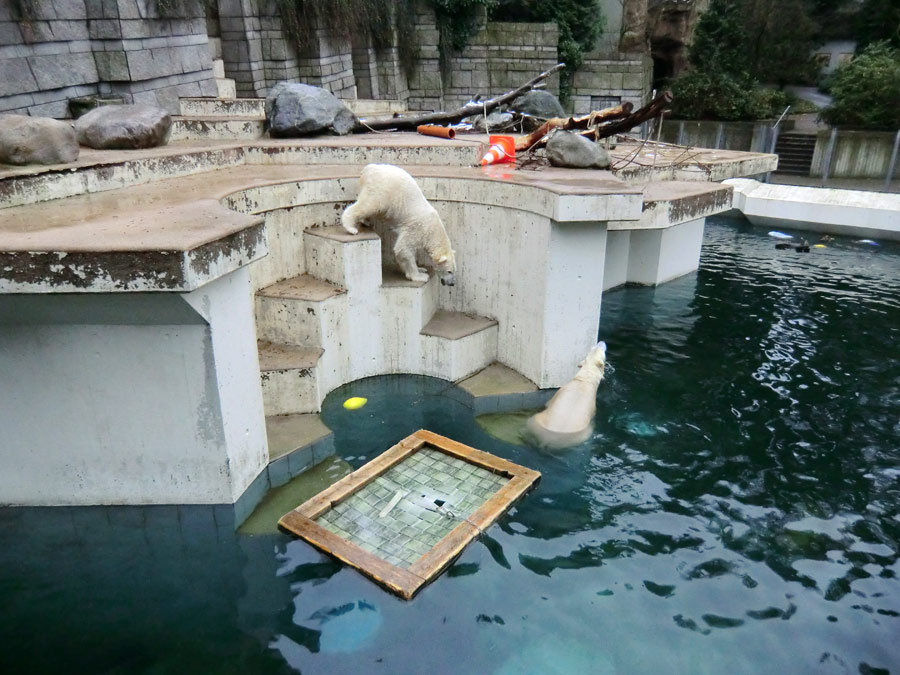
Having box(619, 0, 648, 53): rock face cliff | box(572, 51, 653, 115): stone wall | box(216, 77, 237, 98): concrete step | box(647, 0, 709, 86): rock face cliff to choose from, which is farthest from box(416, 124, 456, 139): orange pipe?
box(647, 0, 709, 86): rock face cliff

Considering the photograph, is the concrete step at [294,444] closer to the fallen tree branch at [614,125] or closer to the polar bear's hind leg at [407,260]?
the polar bear's hind leg at [407,260]

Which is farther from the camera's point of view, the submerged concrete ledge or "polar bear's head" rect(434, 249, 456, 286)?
the submerged concrete ledge

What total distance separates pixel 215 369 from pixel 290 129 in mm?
5765

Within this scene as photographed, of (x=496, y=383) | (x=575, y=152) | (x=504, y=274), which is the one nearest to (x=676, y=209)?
(x=575, y=152)

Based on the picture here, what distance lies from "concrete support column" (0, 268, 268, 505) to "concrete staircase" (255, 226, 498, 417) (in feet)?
3.94

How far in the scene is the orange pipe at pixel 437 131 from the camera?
33.0 feet

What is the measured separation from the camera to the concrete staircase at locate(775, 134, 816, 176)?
68.5 feet

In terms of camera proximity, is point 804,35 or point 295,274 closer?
point 295,274

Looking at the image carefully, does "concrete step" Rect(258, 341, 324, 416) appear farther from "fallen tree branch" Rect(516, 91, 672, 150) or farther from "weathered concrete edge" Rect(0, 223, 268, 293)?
"fallen tree branch" Rect(516, 91, 672, 150)

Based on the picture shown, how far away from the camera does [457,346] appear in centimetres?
752

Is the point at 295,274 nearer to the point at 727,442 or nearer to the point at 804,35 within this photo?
the point at 727,442

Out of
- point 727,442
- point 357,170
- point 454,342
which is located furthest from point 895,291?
point 357,170

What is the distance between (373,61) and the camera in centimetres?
1930

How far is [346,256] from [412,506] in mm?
2962
